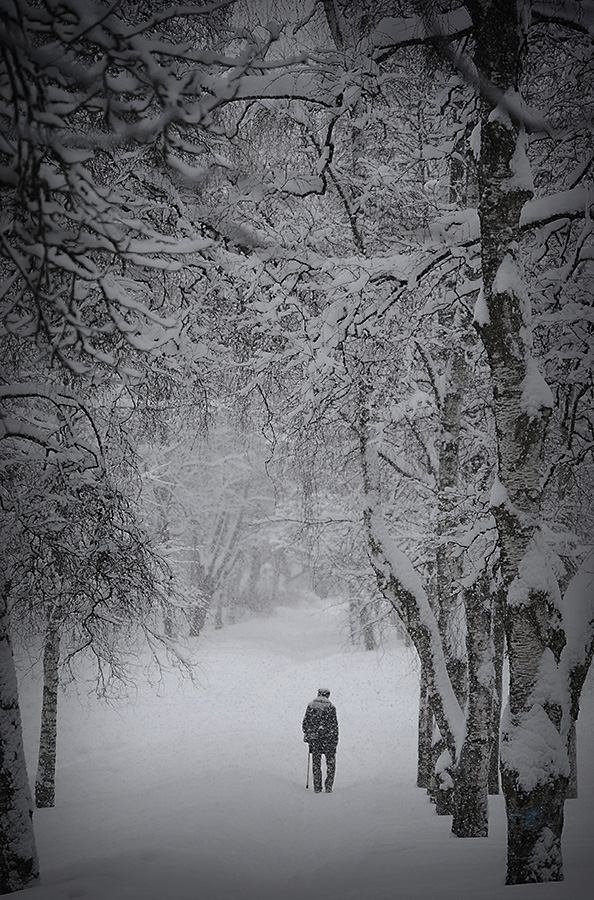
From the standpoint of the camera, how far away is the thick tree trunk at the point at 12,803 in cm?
504

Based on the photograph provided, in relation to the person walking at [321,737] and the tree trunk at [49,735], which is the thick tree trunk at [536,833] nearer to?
the person walking at [321,737]

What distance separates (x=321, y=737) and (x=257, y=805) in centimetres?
243

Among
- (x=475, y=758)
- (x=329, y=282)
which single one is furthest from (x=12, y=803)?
(x=329, y=282)

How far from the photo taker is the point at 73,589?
6.23m

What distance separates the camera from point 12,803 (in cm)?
514

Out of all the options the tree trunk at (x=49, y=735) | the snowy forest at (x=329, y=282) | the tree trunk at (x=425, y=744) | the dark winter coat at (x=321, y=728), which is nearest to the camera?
the snowy forest at (x=329, y=282)

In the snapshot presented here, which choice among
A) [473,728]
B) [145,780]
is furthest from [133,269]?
[145,780]

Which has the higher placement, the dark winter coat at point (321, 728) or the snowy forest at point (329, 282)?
the snowy forest at point (329, 282)

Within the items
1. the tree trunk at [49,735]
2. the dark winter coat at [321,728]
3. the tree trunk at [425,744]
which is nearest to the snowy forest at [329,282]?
the tree trunk at [49,735]

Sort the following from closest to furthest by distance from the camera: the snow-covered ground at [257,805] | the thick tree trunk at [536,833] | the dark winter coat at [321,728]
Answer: the thick tree trunk at [536,833] < the snow-covered ground at [257,805] < the dark winter coat at [321,728]

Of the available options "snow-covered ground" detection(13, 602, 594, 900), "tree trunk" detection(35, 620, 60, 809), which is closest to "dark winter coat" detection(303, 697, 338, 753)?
"snow-covered ground" detection(13, 602, 594, 900)

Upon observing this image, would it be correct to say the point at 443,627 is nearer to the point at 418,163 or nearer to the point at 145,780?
the point at 418,163

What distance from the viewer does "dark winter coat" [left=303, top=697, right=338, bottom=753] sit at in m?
11.4

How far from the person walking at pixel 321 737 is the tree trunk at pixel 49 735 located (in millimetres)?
4490
